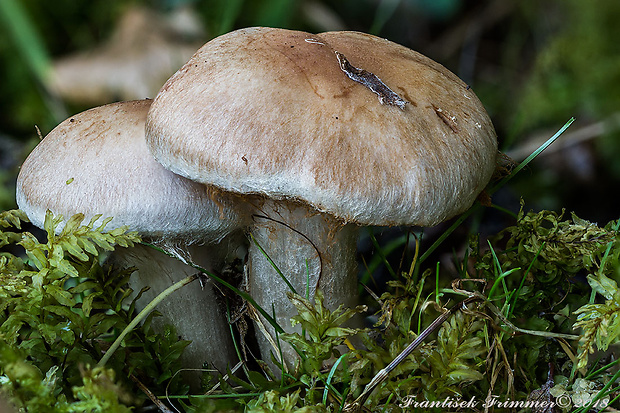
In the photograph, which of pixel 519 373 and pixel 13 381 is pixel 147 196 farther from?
pixel 519 373

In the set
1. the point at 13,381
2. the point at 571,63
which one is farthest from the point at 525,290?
the point at 571,63

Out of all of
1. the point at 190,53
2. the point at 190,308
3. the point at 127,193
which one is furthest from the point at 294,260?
the point at 190,53

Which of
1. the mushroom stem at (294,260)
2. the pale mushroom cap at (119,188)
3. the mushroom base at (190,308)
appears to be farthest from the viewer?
the mushroom base at (190,308)

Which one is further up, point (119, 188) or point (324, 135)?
point (324, 135)

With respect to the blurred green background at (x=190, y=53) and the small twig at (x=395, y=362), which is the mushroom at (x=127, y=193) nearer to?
the small twig at (x=395, y=362)

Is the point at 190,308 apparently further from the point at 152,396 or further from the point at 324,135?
the point at 324,135

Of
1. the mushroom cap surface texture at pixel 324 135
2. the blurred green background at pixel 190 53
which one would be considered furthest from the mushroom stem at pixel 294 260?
the blurred green background at pixel 190 53
